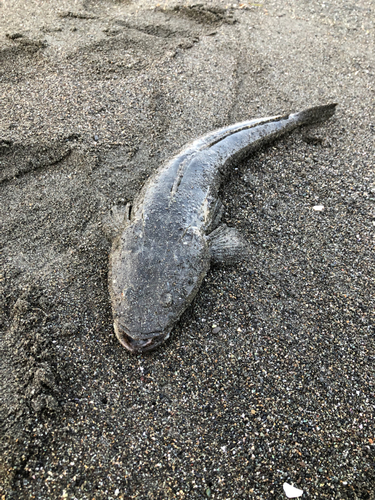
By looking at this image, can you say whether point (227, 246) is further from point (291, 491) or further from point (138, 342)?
point (291, 491)

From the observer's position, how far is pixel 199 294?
296cm

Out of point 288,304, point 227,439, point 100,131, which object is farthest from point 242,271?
point 100,131

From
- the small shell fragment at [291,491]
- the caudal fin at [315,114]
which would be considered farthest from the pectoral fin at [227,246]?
the caudal fin at [315,114]

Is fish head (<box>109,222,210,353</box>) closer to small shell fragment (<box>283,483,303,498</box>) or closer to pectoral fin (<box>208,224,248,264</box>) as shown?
pectoral fin (<box>208,224,248,264</box>)

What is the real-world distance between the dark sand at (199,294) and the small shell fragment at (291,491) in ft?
0.09

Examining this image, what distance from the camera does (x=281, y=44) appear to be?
5945 mm

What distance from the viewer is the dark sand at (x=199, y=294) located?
2135 millimetres

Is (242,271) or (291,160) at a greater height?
(291,160)

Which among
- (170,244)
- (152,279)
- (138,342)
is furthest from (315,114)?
(138,342)

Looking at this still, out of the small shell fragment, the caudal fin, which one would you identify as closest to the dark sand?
the small shell fragment

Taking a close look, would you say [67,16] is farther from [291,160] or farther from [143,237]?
[143,237]

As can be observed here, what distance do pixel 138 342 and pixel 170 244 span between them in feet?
2.65

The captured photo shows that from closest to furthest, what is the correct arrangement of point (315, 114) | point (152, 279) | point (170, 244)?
point (152, 279), point (170, 244), point (315, 114)

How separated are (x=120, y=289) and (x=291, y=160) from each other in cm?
271
